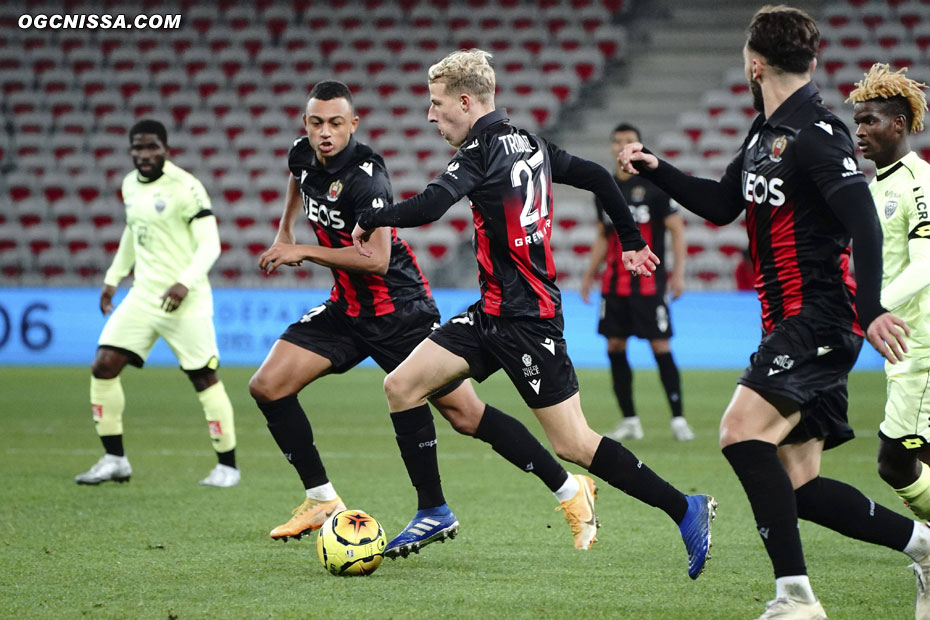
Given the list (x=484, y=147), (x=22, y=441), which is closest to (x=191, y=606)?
(x=484, y=147)

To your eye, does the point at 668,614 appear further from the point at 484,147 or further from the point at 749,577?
the point at 484,147

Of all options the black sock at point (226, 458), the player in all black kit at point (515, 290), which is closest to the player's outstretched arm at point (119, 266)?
the black sock at point (226, 458)

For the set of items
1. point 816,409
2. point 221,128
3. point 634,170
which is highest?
point 221,128

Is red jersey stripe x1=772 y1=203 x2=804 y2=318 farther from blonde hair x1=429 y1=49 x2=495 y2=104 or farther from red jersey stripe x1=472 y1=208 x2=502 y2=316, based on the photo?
blonde hair x1=429 y1=49 x2=495 y2=104

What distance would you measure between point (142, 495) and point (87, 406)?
17.0 ft

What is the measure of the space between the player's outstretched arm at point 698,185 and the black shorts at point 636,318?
5.31 meters

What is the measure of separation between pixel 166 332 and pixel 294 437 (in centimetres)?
226

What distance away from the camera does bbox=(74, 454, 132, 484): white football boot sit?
744cm

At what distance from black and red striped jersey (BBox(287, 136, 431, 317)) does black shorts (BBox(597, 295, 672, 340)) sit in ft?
13.6

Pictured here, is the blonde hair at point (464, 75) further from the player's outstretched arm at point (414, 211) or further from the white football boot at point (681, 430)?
the white football boot at point (681, 430)

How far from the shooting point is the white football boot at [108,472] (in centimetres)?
744

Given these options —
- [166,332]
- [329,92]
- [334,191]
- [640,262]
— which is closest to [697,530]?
[640,262]

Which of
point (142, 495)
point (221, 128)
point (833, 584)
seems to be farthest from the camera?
point (221, 128)

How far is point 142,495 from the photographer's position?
7066mm
